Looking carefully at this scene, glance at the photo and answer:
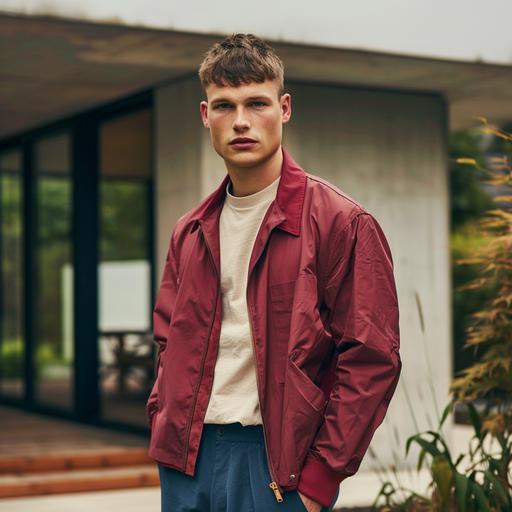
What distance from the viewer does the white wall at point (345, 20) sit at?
615 cm

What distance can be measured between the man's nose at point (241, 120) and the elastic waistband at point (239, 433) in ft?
2.22

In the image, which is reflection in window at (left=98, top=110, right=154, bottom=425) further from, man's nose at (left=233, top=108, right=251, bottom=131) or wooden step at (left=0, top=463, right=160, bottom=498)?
man's nose at (left=233, top=108, right=251, bottom=131)

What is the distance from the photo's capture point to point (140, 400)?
9250 mm

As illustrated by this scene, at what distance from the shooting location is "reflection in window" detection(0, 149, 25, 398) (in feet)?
36.9

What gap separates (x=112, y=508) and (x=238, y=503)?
4498 mm

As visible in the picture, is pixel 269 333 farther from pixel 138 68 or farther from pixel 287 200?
pixel 138 68

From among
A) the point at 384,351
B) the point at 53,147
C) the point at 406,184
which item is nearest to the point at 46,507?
the point at 406,184

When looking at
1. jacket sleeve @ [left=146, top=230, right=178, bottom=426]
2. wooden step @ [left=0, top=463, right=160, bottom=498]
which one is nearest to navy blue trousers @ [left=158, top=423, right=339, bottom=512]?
jacket sleeve @ [left=146, top=230, right=178, bottom=426]

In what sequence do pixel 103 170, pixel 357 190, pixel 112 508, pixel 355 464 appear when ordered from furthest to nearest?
pixel 103 170 → pixel 357 190 → pixel 112 508 → pixel 355 464

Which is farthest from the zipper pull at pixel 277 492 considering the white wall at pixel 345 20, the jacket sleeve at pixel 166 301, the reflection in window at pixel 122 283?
the reflection in window at pixel 122 283

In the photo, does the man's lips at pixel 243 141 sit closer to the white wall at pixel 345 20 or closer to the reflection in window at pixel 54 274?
the white wall at pixel 345 20

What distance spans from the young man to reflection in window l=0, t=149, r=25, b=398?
8.64 metres

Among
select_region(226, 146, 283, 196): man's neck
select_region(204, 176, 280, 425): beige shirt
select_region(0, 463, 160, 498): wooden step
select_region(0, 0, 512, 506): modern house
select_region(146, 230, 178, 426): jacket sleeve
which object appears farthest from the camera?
select_region(0, 463, 160, 498): wooden step

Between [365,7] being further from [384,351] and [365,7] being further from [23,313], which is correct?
[23,313]
